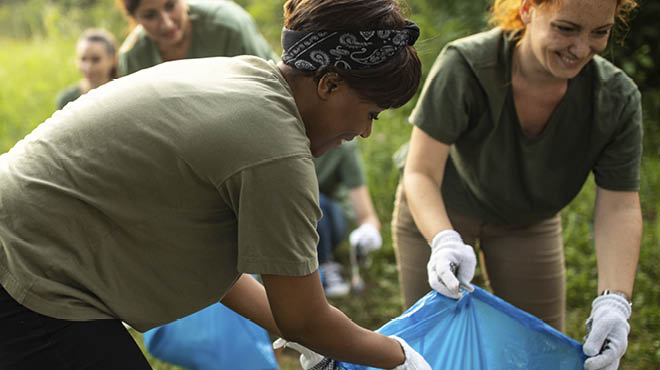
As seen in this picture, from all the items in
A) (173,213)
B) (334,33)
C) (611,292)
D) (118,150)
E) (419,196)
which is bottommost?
(611,292)

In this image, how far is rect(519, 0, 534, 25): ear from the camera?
1.89 metres

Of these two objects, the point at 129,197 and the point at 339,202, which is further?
the point at 339,202

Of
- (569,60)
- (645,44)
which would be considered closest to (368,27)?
(569,60)

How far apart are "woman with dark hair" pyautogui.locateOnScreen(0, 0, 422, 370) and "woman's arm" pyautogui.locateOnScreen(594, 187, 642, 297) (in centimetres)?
91

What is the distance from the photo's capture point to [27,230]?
1.22m

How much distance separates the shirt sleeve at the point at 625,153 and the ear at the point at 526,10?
0.35 meters

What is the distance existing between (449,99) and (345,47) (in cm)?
79

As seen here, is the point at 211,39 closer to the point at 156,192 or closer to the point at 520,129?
the point at 520,129

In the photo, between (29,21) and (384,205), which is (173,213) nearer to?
(384,205)

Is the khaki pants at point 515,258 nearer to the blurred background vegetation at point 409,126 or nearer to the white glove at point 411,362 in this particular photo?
the blurred background vegetation at point 409,126

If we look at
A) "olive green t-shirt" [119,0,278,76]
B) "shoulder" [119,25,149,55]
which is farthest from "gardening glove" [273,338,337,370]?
"shoulder" [119,25,149,55]

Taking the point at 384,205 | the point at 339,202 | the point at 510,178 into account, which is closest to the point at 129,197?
the point at 510,178

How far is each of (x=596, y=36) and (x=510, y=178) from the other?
0.48m

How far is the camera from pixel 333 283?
3.67 m
